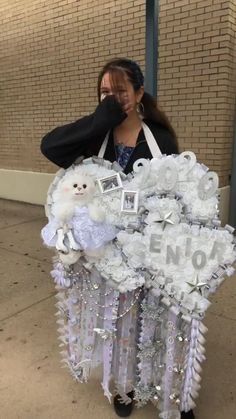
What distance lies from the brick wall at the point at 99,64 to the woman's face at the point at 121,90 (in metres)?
3.12

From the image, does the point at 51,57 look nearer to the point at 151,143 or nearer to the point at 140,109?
the point at 140,109

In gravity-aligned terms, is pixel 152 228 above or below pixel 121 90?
below

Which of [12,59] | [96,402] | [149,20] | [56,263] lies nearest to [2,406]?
[96,402]

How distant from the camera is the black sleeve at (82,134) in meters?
1.49

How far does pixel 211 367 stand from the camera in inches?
93.5

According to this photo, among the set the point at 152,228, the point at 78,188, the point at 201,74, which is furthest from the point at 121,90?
the point at 201,74

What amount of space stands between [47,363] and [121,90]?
5.83 feet

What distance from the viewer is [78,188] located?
147 centimetres

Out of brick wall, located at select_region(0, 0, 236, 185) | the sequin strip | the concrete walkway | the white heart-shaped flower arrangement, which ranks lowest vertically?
the concrete walkway

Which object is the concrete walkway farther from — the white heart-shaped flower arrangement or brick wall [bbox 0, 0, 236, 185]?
brick wall [bbox 0, 0, 236, 185]

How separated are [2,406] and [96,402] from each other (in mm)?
513

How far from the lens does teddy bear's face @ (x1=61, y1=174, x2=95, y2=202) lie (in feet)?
4.81

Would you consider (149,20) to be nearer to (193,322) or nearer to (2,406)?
(193,322)

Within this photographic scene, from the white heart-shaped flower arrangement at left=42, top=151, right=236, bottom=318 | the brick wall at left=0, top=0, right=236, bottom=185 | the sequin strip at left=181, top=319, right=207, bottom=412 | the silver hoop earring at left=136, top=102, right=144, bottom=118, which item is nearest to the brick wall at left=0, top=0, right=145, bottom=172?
the brick wall at left=0, top=0, right=236, bottom=185
